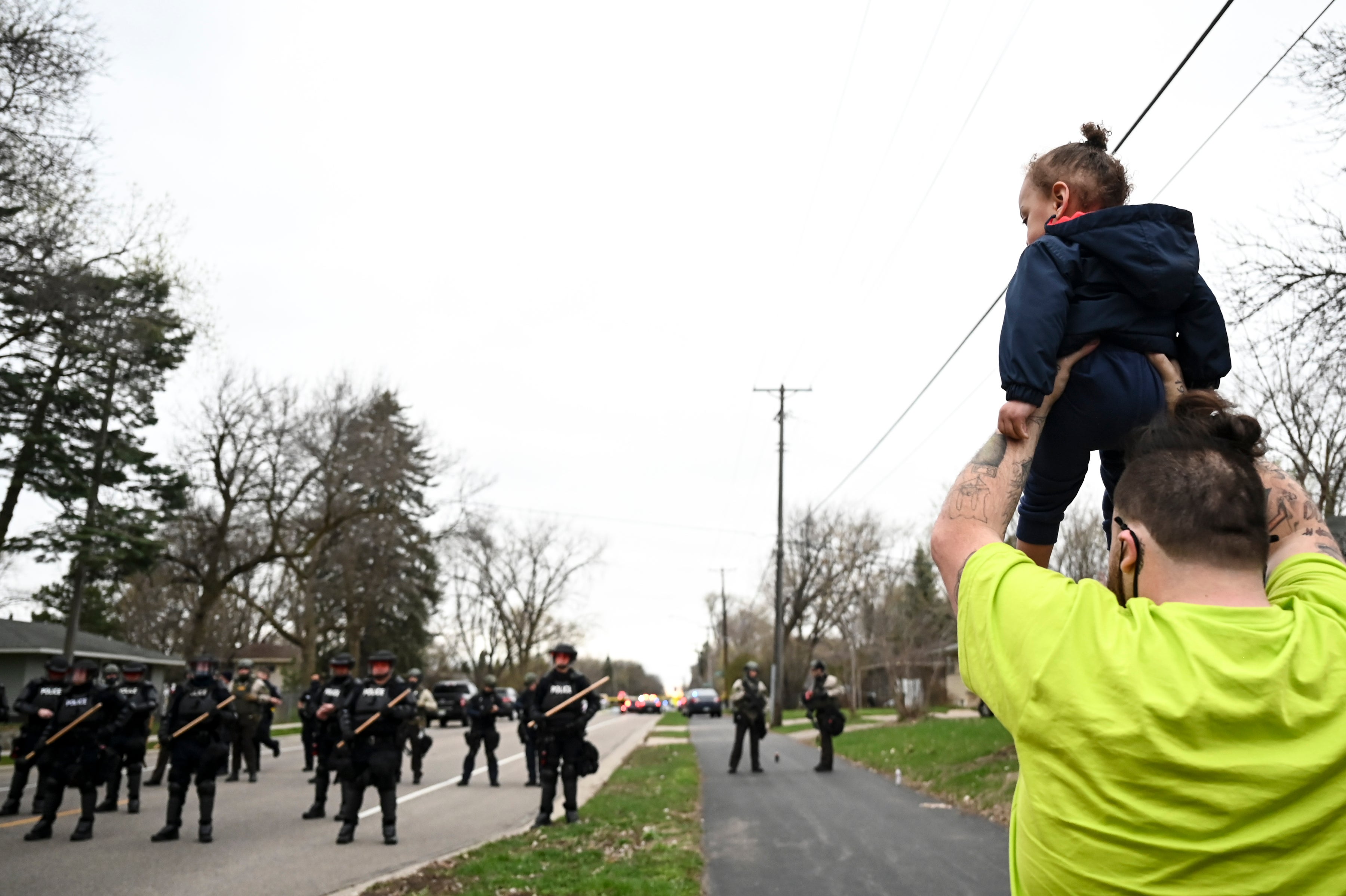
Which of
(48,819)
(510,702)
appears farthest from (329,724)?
(510,702)

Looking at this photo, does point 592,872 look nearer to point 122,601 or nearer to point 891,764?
point 891,764

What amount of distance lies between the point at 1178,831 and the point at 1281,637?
1.15 ft

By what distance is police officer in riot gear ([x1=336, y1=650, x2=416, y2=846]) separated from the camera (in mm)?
12664

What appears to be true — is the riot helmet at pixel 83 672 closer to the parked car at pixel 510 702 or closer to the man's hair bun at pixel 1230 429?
the parked car at pixel 510 702

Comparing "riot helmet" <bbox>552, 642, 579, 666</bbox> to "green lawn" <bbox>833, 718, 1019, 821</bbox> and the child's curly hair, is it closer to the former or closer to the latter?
"green lawn" <bbox>833, 718, 1019, 821</bbox>

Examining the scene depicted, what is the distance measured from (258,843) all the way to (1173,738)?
1296cm

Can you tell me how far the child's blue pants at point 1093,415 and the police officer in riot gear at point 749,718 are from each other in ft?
61.0

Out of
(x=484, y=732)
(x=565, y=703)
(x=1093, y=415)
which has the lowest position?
(x=484, y=732)

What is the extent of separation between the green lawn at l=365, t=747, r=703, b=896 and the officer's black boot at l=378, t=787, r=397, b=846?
1.40 m

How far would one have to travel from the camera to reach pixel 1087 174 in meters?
2.94

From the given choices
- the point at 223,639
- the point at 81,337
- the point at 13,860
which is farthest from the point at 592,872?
the point at 223,639

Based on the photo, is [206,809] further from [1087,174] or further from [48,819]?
[1087,174]

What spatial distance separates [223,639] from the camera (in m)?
59.2

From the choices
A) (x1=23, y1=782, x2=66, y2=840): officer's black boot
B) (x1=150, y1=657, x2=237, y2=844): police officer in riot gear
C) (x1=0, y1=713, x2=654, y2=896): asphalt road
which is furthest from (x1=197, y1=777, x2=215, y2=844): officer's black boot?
(x1=23, y1=782, x2=66, y2=840): officer's black boot
